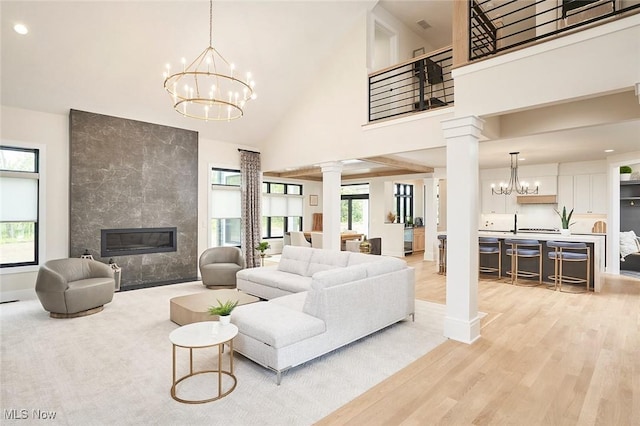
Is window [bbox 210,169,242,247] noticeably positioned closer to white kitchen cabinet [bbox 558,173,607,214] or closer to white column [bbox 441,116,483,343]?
white column [bbox 441,116,483,343]

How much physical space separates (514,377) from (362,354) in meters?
1.38

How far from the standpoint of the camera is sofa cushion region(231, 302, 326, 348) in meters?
2.95

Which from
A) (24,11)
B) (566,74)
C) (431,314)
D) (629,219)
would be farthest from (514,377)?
(629,219)

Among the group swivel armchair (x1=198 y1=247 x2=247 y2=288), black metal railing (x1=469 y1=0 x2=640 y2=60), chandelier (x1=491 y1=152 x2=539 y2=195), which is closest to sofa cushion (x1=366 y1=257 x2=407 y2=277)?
black metal railing (x1=469 y1=0 x2=640 y2=60)

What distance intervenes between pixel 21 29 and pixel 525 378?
282 inches

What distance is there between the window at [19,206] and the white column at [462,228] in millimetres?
6536

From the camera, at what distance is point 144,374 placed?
9.98ft

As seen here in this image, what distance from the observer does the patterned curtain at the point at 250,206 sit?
26.8 feet

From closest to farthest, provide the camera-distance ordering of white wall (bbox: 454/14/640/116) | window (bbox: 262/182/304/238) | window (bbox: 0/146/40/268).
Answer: white wall (bbox: 454/14/640/116) < window (bbox: 0/146/40/268) < window (bbox: 262/182/304/238)

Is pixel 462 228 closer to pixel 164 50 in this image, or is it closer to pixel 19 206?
pixel 164 50

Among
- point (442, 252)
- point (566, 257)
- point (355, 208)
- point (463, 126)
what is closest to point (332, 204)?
point (442, 252)

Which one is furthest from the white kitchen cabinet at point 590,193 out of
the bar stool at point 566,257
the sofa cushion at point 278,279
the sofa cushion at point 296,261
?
the sofa cushion at point 278,279

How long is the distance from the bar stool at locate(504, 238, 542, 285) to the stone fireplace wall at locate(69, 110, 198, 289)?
21.9 feet

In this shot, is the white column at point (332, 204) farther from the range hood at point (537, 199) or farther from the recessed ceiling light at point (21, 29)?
the range hood at point (537, 199)
